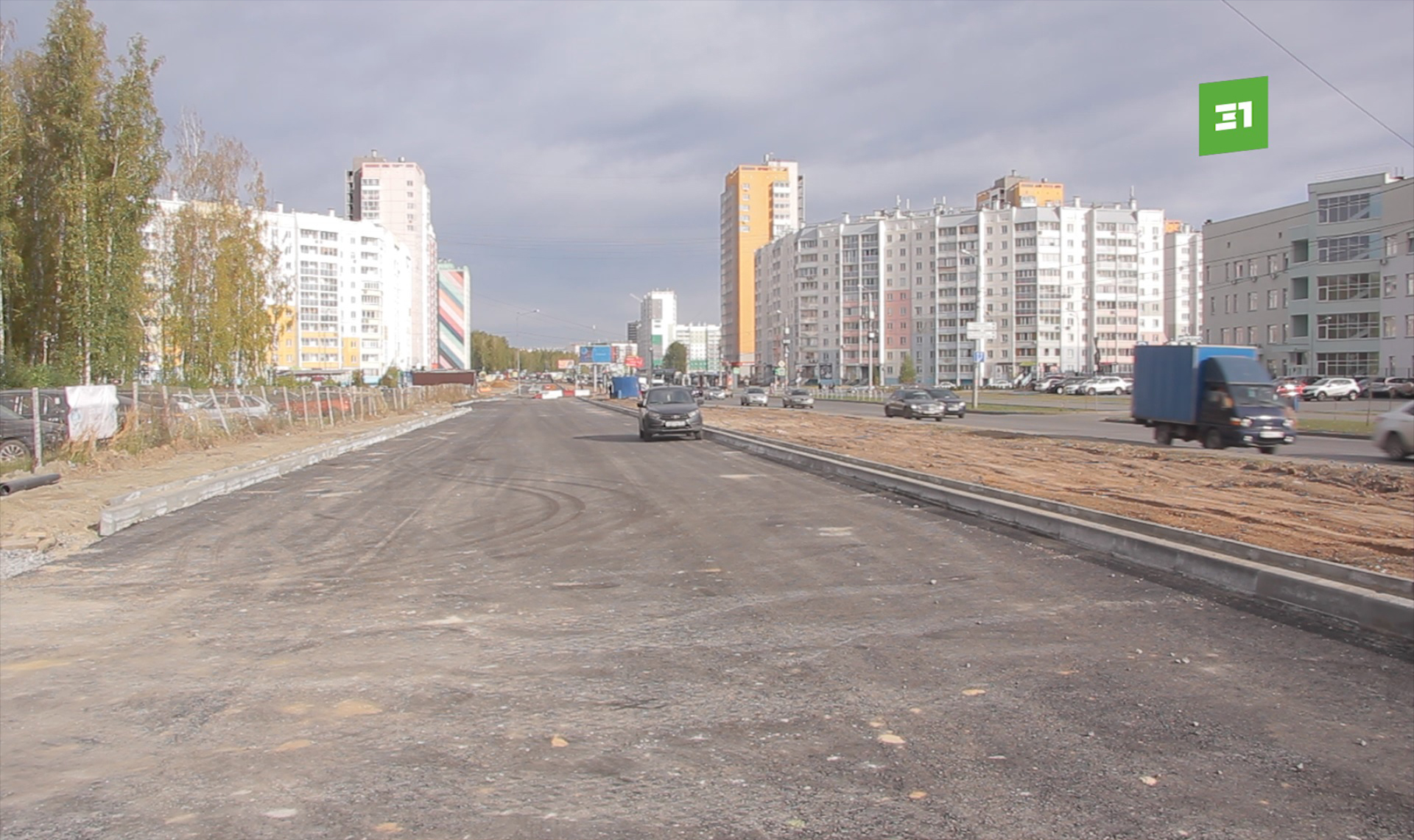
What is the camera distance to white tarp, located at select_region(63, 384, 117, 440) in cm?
1955

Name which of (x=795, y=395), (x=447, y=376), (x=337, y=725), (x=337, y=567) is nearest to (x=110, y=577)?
(x=337, y=567)

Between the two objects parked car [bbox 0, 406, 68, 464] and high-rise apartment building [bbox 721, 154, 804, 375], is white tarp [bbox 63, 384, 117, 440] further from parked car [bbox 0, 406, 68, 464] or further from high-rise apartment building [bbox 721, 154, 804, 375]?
high-rise apartment building [bbox 721, 154, 804, 375]


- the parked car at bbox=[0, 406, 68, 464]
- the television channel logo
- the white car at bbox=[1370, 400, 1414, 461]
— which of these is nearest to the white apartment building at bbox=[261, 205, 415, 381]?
the parked car at bbox=[0, 406, 68, 464]

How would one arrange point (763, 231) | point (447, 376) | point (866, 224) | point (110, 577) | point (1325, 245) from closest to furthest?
point (110, 577)
point (1325, 245)
point (447, 376)
point (866, 224)
point (763, 231)

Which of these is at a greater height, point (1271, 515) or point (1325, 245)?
point (1325, 245)

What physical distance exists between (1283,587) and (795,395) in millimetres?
54587

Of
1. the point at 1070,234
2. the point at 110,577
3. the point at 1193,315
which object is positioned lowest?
the point at 110,577

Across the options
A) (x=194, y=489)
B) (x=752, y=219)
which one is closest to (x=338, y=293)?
(x=752, y=219)

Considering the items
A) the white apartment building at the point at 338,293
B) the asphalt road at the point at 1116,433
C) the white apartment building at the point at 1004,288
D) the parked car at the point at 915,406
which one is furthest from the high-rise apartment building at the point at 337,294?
the asphalt road at the point at 1116,433

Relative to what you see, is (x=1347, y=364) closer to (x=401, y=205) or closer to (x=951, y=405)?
(x=951, y=405)

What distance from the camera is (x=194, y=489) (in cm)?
1598

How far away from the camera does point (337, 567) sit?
31.4 feet

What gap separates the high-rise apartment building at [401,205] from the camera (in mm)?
156500

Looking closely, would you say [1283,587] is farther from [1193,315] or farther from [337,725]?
[1193,315]
